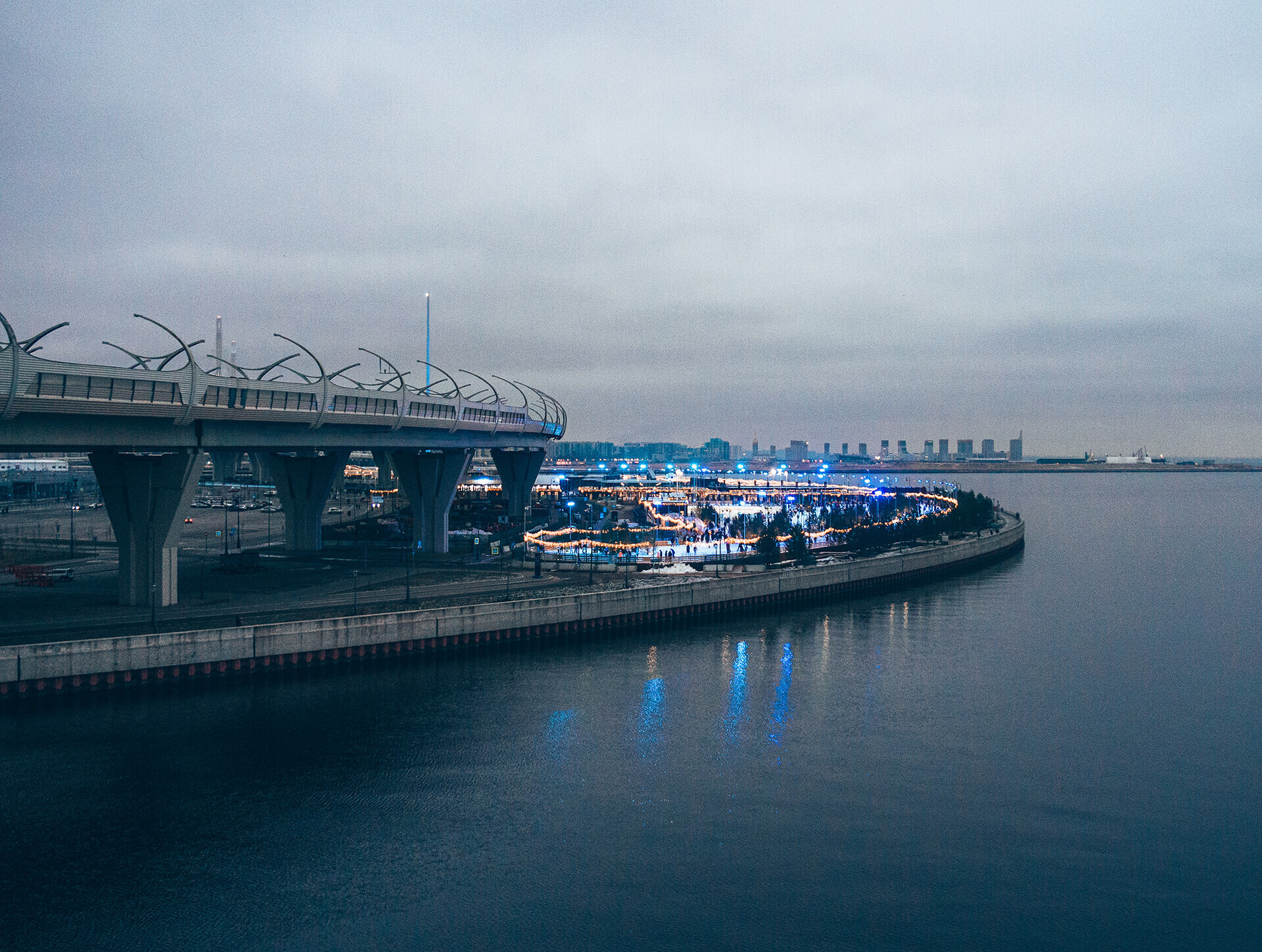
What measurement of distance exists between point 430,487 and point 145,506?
116 feet

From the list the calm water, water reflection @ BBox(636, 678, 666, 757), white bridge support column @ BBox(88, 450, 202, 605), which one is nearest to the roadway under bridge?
white bridge support column @ BBox(88, 450, 202, 605)

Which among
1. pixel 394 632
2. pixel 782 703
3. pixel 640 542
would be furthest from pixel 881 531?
pixel 394 632

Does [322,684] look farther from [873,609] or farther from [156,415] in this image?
[873,609]

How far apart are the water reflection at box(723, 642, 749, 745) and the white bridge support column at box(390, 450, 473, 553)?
37081mm

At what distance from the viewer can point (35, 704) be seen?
39.5m

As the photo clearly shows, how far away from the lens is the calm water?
24.5m

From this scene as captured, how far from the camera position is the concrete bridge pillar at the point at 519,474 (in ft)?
366

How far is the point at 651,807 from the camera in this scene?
103 feet

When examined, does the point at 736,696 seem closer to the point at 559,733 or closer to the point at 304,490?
the point at 559,733

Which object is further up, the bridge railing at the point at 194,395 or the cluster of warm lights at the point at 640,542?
the bridge railing at the point at 194,395

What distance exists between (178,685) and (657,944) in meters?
30.1

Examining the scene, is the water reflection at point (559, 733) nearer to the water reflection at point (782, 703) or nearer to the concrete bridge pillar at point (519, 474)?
the water reflection at point (782, 703)

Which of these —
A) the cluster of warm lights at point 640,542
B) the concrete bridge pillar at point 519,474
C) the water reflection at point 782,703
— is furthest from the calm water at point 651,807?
the concrete bridge pillar at point 519,474

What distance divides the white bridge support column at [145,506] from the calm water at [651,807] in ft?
38.4
